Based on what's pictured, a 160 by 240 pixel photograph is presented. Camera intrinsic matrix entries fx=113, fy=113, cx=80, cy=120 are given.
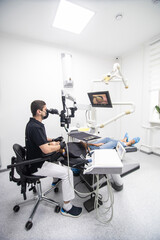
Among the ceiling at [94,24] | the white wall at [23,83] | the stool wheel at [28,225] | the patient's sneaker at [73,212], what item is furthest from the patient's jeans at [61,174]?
the ceiling at [94,24]

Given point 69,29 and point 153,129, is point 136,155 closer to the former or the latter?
point 153,129

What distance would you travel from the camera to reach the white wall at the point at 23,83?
211cm

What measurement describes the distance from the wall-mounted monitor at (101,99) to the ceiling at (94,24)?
4.17 ft

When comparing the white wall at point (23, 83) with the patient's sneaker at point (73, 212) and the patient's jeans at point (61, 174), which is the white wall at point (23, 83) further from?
the patient's sneaker at point (73, 212)

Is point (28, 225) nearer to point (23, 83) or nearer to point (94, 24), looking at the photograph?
point (23, 83)

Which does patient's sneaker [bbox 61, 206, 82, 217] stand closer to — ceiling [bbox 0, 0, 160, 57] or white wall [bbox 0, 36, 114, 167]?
white wall [bbox 0, 36, 114, 167]

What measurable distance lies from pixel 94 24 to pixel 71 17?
40 centimetres

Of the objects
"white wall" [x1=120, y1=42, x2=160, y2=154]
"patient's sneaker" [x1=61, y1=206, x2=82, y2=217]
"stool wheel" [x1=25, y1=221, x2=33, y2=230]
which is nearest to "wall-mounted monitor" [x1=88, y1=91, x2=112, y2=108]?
"patient's sneaker" [x1=61, y1=206, x2=82, y2=217]

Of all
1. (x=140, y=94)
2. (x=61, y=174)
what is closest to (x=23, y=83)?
(x=61, y=174)

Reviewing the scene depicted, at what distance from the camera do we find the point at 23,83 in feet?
7.36

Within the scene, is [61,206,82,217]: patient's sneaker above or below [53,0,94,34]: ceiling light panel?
below

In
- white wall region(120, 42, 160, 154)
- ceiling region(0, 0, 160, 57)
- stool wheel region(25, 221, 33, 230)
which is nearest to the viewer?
stool wheel region(25, 221, 33, 230)

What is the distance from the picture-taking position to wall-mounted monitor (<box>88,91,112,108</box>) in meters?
1.17

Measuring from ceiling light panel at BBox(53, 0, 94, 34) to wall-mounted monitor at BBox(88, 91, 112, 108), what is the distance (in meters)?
1.30
